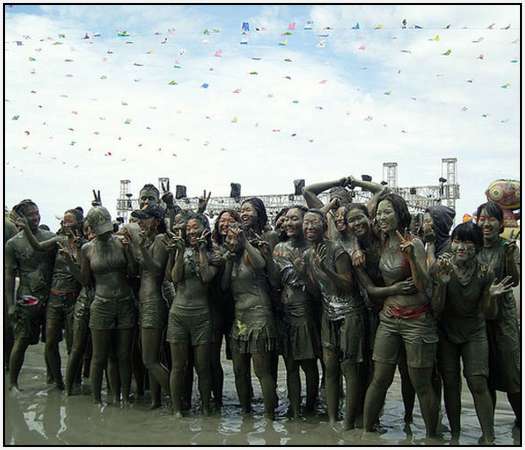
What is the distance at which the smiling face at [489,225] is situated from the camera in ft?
18.2

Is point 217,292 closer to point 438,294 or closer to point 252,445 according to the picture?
point 252,445

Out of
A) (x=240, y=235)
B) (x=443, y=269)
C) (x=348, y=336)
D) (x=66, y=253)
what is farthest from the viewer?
(x=66, y=253)

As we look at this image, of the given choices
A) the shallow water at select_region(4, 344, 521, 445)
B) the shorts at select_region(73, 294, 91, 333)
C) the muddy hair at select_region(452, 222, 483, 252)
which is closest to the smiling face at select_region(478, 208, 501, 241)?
the muddy hair at select_region(452, 222, 483, 252)

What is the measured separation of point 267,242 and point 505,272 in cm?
217

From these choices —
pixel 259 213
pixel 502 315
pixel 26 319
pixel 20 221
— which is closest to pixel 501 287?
pixel 502 315

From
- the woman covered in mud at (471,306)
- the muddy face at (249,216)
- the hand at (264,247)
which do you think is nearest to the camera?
the woman covered in mud at (471,306)

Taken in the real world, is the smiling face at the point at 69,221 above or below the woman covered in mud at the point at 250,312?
above

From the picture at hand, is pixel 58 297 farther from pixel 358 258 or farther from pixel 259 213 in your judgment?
pixel 358 258

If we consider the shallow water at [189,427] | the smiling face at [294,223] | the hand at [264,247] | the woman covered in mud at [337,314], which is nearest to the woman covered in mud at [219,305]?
the hand at [264,247]

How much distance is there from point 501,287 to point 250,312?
227 centimetres

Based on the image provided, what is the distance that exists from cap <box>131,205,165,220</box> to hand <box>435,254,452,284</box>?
3032 mm

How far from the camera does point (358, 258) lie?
550 centimetres

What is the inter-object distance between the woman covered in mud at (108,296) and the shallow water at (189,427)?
474 mm

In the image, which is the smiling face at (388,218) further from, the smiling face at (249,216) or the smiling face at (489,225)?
the smiling face at (249,216)
